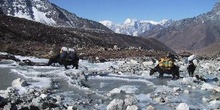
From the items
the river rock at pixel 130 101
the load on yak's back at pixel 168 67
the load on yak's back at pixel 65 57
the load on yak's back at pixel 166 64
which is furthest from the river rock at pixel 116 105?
the load on yak's back at pixel 65 57

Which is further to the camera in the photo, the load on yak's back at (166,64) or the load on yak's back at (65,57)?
the load on yak's back at (65,57)

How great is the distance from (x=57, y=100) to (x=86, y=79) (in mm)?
7899

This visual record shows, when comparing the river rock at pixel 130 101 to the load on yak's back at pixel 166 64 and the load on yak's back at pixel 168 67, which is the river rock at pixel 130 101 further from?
the load on yak's back at pixel 166 64

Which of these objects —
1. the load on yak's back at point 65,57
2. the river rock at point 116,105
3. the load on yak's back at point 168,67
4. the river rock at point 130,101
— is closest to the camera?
the river rock at point 116,105

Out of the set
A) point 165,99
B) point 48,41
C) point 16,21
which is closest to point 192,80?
point 165,99

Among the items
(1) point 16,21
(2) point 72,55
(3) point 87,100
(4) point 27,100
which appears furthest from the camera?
(1) point 16,21

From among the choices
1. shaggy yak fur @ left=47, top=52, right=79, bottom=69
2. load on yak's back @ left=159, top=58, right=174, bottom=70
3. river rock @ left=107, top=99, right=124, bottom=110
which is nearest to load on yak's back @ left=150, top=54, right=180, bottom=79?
load on yak's back @ left=159, top=58, right=174, bottom=70

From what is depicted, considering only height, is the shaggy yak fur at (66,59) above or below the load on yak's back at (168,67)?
above

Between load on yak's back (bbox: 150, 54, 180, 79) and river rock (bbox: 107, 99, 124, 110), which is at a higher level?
load on yak's back (bbox: 150, 54, 180, 79)

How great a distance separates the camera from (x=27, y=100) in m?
13.9

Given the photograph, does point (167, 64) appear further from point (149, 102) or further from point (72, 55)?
point (149, 102)

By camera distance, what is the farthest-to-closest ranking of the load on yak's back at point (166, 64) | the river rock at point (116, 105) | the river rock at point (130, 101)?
the load on yak's back at point (166, 64)
the river rock at point (130, 101)
the river rock at point (116, 105)

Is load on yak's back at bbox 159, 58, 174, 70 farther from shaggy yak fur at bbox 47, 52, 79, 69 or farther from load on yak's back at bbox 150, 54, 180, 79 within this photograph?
shaggy yak fur at bbox 47, 52, 79, 69

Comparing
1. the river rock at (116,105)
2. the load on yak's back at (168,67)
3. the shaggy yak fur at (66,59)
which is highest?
the shaggy yak fur at (66,59)
